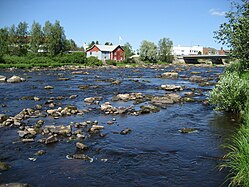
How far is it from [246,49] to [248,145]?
13224 mm

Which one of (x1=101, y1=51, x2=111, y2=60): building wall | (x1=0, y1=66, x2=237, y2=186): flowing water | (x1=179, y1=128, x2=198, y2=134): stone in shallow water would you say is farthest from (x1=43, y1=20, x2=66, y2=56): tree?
(x1=179, y1=128, x2=198, y2=134): stone in shallow water

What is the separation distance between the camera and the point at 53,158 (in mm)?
13055

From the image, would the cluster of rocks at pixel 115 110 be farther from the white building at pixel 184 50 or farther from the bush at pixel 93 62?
the white building at pixel 184 50

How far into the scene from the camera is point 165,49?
12444 centimetres

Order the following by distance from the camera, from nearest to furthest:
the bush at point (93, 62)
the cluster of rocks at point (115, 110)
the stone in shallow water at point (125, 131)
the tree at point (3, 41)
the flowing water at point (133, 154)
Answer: the flowing water at point (133, 154) < the stone in shallow water at point (125, 131) < the cluster of rocks at point (115, 110) < the tree at point (3, 41) < the bush at point (93, 62)

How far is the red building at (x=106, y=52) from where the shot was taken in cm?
10527

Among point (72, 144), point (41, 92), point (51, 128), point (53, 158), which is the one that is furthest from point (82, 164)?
point (41, 92)

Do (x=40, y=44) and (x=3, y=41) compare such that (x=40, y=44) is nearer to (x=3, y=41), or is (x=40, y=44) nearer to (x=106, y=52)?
(x=3, y=41)

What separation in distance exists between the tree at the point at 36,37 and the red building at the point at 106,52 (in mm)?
19053

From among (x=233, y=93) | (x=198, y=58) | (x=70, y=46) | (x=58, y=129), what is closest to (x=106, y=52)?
(x=70, y=46)

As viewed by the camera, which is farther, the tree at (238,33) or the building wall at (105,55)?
the building wall at (105,55)

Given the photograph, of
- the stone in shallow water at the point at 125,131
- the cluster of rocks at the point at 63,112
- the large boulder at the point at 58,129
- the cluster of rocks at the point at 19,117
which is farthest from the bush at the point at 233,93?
the cluster of rocks at the point at 19,117

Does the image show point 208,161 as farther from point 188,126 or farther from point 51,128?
point 51,128

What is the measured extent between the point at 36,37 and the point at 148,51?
43.8 meters
